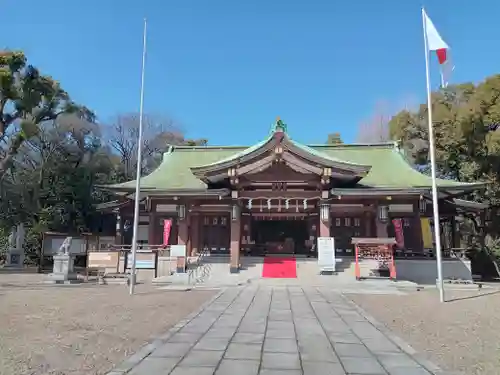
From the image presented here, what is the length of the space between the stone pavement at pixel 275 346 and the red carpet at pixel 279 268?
26.6 feet

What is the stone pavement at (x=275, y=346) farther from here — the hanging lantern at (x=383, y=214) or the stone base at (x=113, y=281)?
the hanging lantern at (x=383, y=214)

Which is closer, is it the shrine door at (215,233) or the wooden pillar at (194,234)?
the wooden pillar at (194,234)

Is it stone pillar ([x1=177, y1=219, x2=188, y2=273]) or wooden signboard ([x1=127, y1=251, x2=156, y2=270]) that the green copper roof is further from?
wooden signboard ([x1=127, y1=251, x2=156, y2=270])

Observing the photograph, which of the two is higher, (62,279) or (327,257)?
(327,257)

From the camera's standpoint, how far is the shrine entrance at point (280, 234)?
77.2 feet

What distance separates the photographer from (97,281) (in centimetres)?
1733

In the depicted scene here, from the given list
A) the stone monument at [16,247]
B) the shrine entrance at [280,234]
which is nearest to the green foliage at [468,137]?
the shrine entrance at [280,234]

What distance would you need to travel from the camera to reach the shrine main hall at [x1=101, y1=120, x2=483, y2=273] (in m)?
18.5

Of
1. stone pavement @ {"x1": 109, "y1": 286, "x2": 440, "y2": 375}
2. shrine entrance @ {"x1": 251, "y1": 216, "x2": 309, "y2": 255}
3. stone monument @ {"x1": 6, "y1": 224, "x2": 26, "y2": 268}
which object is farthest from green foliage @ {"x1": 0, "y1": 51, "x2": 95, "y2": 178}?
stone pavement @ {"x1": 109, "y1": 286, "x2": 440, "y2": 375}

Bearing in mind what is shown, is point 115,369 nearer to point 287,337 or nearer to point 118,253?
point 287,337

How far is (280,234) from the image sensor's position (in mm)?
24078

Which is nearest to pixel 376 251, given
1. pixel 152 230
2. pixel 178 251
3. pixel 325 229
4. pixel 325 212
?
pixel 325 229

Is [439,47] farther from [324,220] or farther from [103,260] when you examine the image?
[103,260]

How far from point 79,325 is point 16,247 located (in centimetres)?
2719
